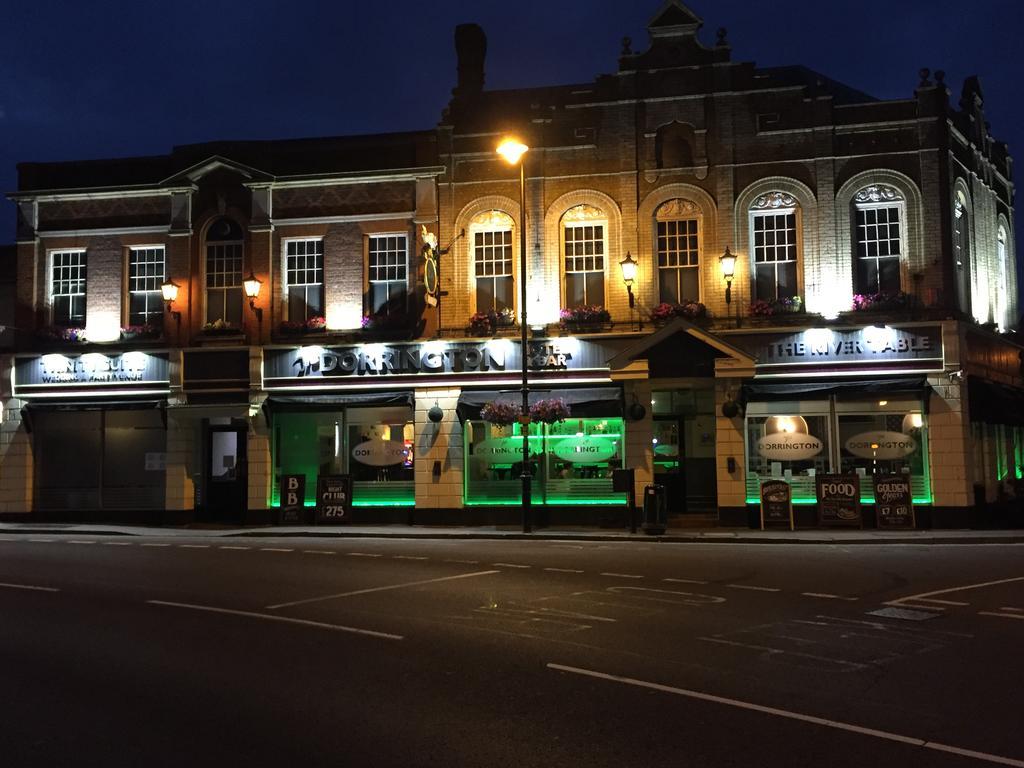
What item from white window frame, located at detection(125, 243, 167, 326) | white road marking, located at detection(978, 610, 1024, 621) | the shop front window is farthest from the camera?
white window frame, located at detection(125, 243, 167, 326)

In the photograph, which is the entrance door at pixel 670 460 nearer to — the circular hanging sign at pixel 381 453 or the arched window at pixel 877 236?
the arched window at pixel 877 236

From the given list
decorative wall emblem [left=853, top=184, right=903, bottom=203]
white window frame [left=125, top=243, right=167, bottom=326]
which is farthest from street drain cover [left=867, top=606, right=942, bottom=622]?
white window frame [left=125, top=243, right=167, bottom=326]

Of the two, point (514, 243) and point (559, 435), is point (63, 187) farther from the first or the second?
point (559, 435)

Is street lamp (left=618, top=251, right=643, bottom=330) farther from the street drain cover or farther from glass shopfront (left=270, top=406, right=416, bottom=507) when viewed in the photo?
the street drain cover

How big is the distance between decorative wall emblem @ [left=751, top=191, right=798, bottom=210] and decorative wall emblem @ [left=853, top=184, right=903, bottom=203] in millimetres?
1548

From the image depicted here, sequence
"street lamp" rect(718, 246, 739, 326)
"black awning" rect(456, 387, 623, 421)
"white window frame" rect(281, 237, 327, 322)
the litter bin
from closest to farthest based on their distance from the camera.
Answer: the litter bin
"street lamp" rect(718, 246, 739, 326)
"black awning" rect(456, 387, 623, 421)
"white window frame" rect(281, 237, 327, 322)

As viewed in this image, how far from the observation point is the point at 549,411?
24719mm

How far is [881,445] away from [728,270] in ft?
18.3

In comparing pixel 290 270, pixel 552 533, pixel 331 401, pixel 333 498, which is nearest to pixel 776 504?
pixel 552 533

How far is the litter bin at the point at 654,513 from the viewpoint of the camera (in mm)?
22172

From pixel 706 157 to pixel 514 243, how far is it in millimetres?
5359

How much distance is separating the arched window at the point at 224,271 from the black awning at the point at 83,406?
2807 mm

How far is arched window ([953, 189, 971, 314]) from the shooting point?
24953 millimetres

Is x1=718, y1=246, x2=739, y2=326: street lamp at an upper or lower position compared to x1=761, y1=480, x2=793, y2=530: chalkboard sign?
upper
